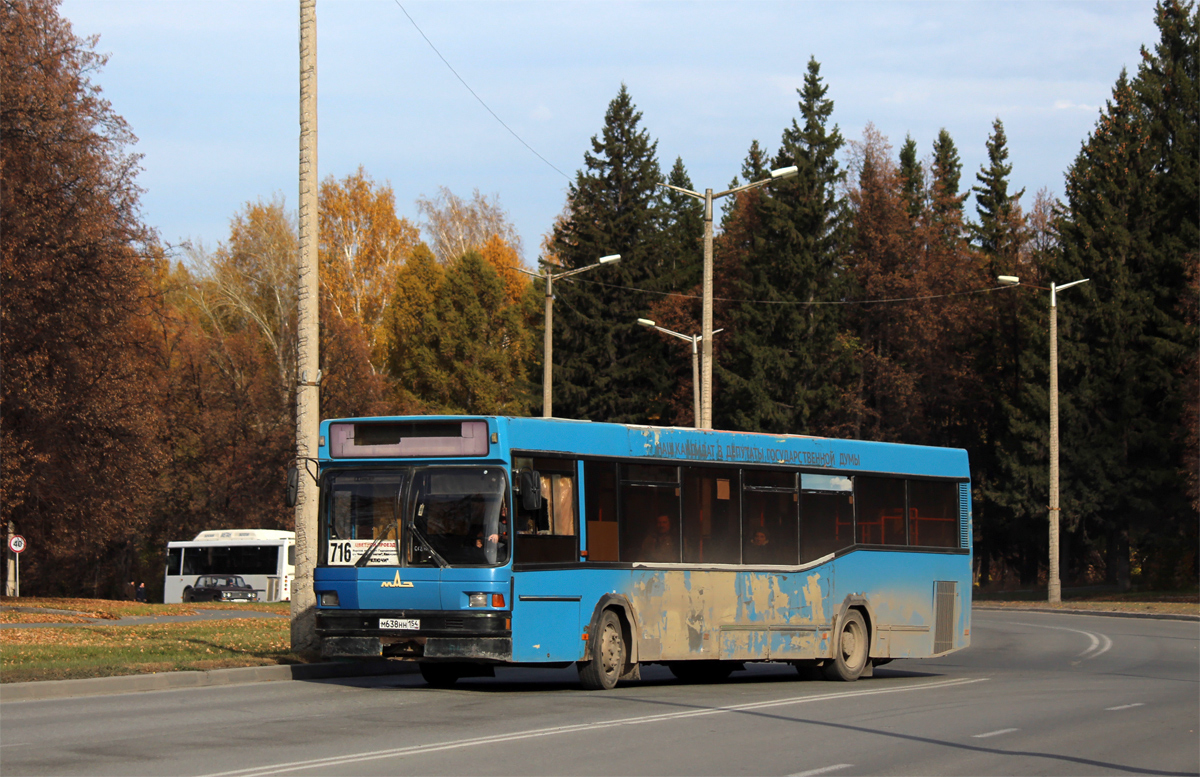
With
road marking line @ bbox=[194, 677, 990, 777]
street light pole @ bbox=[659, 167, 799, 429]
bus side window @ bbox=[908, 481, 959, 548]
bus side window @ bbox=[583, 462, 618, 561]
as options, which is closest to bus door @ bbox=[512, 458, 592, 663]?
bus side window @ bbox=[583, 462, 618, 561]

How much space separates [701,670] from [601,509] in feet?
12.3

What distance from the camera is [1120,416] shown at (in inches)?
2331

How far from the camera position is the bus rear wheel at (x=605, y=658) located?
52.3 ft

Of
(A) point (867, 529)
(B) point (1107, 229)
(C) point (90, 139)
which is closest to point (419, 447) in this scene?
(A) point (867, 529)

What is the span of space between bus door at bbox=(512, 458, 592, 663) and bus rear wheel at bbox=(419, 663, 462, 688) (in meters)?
1.98

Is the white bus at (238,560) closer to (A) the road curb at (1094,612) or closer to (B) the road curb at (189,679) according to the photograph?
(A) the road curb at (1094,612)

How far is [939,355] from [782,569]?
52.1 meters

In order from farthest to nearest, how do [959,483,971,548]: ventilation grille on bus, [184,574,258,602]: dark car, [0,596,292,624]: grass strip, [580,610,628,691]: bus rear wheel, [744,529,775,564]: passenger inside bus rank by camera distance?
[184,574,258,602]: dark car → [0,596,292,624]: grass strip → [959,483,971,548]: ventilation grille on bus → [744,529,775,564]: passenger inside bus → [580,610,628,691]: bus rear wheel

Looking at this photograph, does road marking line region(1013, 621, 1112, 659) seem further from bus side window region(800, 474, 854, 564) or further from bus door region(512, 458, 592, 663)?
bus door region(512, 458, 592, 663)

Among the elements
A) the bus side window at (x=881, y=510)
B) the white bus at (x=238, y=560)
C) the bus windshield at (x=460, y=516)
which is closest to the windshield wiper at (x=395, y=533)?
the bus windshield at (x=460, y=516)

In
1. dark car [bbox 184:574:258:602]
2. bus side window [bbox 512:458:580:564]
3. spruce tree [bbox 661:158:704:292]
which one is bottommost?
dark car [bbox 184:574:258:602]

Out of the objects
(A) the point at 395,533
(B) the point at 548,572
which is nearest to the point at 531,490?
(B) the point at 548,572

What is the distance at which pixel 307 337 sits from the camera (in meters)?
18.9

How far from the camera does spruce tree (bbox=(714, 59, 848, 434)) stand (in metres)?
66.5
